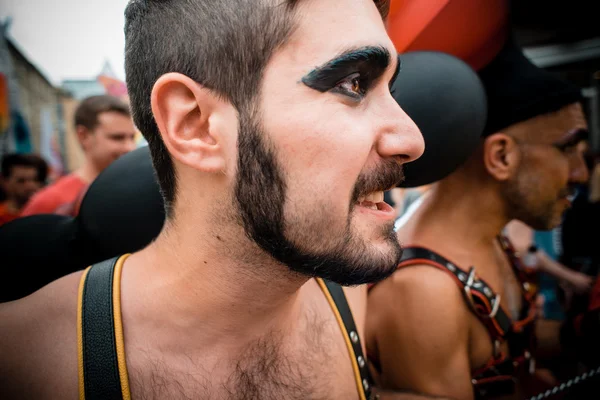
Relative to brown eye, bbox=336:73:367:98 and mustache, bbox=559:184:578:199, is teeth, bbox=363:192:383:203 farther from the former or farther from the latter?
mustache, bbox=559:184:578:199

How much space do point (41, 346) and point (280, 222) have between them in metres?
0.74

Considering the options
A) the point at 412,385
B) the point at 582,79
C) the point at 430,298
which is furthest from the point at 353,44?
the point at 582,79

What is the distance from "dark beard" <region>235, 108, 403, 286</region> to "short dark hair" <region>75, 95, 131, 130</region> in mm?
3329

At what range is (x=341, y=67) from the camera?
1070mm

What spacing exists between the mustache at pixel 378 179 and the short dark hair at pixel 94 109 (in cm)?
349

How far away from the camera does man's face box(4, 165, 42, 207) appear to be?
4500mm

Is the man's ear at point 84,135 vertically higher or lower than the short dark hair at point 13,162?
higher

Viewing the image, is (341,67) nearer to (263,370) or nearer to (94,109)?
(263,370)

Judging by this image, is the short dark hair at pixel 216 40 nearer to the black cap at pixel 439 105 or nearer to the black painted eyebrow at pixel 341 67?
the black painted eyebrow at pixel 341 67

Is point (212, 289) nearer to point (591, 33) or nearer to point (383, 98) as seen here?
point (383, 98)

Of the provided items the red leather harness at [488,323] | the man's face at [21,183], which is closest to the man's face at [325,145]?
the red leather harness at [488,323]

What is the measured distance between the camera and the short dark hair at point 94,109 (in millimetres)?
3885

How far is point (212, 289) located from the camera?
1.25 m

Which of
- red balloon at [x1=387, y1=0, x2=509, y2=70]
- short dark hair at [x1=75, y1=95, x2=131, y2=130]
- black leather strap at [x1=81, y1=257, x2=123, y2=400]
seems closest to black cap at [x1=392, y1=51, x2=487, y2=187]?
red balloon at [x1=387, y1=0, x2=509, y2=70]
